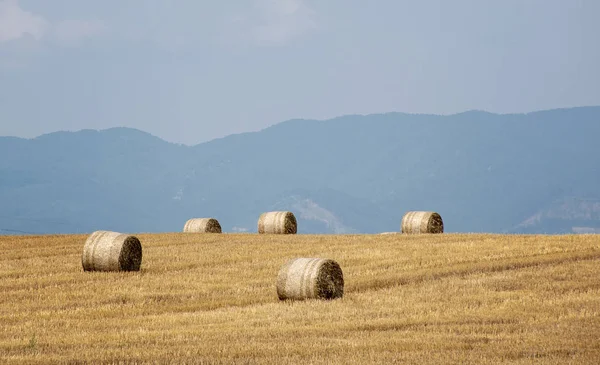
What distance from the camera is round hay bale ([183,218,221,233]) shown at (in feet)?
134

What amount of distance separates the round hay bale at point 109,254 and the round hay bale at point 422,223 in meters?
14.3

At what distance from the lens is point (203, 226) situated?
4078 centimetres

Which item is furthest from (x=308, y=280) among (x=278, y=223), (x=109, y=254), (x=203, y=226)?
(x=203, y=226)

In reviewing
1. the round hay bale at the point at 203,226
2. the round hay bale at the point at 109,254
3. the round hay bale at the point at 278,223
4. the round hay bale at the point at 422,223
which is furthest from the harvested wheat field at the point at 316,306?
the round hay bale at the point at 203,226

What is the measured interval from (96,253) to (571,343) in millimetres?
14371

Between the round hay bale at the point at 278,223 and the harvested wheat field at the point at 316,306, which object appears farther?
the round hay bale at the point at 278,223

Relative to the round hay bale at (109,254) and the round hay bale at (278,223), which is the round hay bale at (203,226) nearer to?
the round hay bale at (278,223)

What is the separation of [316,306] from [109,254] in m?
7.92

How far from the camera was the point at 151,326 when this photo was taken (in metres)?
17.2

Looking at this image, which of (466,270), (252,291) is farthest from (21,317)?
(466,270)

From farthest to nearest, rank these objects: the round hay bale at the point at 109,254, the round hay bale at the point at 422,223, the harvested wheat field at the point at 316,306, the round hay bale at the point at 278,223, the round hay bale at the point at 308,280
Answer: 1. the round hay bale at the point at 278,223
2. the round hay bale at the point at 422,223
3. the round hay bale at the point at 109,254
4. the round hay bale at the point at 308,280
5. the harvested wheat field at the point at 316,306

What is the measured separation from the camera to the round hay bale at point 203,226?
40750 millimetres

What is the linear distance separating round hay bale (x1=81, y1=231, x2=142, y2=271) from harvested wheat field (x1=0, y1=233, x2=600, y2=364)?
1.13 feet

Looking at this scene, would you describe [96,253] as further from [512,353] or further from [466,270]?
[512,353]
